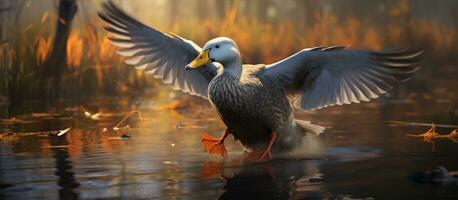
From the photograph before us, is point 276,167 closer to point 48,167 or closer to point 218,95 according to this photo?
point 218,95

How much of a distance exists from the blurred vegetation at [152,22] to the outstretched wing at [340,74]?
5958mm

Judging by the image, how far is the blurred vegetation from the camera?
1553 cm

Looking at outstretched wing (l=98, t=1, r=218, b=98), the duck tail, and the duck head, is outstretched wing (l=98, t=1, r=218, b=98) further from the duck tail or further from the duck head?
the duck head

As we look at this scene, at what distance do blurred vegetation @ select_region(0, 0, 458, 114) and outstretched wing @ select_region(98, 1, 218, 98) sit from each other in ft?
12.9

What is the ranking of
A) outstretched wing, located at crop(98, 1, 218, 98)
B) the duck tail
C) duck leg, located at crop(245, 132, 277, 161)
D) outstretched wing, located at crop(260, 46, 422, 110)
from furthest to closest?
1. outstretched wing, located at crop(98, 1, 218, 98)
2. the duck tail
3. outstretched wing, located at crop(260, 46, 422, 110)
4. duck leg, located at crop(245, 132, 277, 161)

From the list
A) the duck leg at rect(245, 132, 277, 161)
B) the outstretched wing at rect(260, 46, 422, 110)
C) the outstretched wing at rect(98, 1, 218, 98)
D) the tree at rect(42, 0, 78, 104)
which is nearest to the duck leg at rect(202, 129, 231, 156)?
the duck leg at rect(245, 132, 277, 161)

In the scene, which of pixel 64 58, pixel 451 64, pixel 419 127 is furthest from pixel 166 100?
pixel 451 64

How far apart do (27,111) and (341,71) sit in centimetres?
538

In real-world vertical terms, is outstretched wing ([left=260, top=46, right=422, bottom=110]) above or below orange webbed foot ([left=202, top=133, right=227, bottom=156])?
above

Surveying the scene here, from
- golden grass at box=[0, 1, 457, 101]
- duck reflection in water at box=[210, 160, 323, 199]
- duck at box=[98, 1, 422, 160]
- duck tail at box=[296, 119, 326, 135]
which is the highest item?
golden grass at box=[0, 1, 457, 101]

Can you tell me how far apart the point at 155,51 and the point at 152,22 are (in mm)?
15796

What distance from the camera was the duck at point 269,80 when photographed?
9.41 meters

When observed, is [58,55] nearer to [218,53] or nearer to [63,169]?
[218,53]

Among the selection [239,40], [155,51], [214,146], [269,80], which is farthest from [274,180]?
[239,40]
